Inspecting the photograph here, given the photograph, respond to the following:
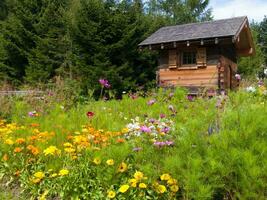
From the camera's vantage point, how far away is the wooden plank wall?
1711 centimetres

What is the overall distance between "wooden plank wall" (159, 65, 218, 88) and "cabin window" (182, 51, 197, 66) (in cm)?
58

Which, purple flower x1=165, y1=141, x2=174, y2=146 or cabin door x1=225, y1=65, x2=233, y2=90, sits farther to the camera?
cabin door x1=225, y1=65, x2=233, y2=90

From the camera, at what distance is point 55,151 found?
4410 millimetres

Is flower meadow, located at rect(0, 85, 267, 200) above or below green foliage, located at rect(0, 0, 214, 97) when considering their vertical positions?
below

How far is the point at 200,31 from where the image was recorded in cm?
1744

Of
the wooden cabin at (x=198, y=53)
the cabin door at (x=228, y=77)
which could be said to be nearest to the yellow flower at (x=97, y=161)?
the wooden cabin at (x=198, y=53)

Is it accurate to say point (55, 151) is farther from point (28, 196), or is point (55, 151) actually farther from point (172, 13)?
point (172, 13)

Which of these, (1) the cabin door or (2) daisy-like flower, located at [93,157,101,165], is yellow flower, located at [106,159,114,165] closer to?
(2) daisy-like flower, located at [93,157,101,165]

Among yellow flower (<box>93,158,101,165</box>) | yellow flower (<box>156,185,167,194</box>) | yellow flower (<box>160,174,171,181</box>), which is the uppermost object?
yellow flower (<box>93,158,101,165</box>)

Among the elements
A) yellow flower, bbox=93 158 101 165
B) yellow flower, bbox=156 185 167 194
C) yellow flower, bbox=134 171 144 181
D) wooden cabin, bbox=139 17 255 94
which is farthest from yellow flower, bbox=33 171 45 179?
wooden cabin, bbox=139 17 255 94

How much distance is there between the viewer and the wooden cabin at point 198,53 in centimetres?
1669

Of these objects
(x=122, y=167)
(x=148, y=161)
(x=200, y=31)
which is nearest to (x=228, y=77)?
(x=200, y=31)

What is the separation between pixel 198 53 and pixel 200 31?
3.46ft

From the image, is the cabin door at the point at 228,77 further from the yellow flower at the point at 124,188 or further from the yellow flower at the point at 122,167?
the yellow flower at the point at 124,188
